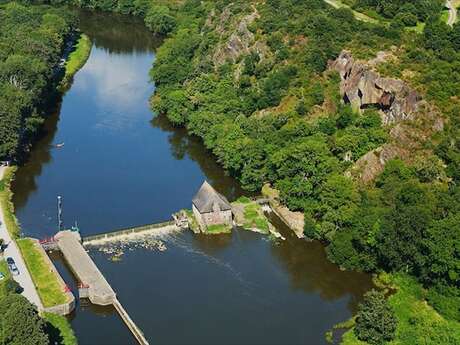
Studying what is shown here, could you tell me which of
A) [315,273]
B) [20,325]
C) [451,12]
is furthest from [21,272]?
→ [451,12]

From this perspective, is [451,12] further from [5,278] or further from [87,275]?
[5,278]

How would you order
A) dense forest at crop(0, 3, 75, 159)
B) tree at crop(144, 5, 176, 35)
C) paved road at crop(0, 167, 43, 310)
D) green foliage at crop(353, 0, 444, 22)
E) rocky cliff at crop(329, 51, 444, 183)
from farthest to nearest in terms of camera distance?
tree at crop(144, 5, 176, 35) → green foliage at crop(353, 0, 444, 22) → dense forest at crop(0, 3, 75, 159) → rocky cliff at crop(329, 51, 444, 183) → paved road at crop(0, 167, 43, 310)

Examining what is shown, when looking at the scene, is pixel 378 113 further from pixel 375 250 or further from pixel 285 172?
pixel 375 250

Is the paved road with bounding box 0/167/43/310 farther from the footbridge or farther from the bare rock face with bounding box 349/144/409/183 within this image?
the bare rock face with bounding box 349/144/409/183

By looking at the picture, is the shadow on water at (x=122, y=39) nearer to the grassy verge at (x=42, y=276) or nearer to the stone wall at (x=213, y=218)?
the stone wall at (x=213, y=218)

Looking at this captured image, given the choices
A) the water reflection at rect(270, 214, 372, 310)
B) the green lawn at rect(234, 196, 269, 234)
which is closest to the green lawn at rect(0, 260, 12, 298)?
the green lawn at rect(234, 196, 269, 234)

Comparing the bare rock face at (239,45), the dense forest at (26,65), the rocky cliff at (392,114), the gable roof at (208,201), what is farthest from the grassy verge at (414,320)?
the bare rock face at (239,45)

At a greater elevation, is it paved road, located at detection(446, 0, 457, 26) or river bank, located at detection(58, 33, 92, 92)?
paved road, located at detection(446, 0, 457, 26)
